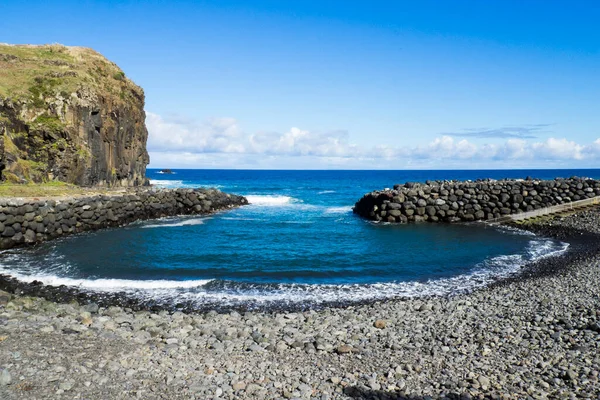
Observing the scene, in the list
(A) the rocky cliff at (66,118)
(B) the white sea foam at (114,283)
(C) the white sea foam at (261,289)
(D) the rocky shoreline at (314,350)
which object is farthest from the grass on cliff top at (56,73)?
(D) the rocky shoreline at (314,350)

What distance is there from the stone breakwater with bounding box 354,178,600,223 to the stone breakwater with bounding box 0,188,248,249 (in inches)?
620

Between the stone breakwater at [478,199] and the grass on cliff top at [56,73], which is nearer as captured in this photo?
the stone breakwater at [478,199]

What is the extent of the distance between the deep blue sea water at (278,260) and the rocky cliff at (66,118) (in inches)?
487

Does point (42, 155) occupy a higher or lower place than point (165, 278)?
higher

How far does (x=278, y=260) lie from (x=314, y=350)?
10.8 m

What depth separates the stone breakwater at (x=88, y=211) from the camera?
74.0ft

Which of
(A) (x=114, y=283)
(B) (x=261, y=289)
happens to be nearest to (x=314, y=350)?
(B) (x=261, y=289)

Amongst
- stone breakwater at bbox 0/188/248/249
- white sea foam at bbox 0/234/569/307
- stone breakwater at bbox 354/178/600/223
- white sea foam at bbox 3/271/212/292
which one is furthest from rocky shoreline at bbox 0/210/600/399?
stone breakwater at bbox 354/178/600/223

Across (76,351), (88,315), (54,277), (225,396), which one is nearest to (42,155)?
(54,277)

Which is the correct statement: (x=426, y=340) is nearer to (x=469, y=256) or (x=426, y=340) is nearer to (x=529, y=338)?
(x=529, y=338)

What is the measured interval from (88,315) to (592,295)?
13.9m

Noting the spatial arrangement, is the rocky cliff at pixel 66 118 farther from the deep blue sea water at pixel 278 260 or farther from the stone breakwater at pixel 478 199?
the stone breakwater at pixel 478 199

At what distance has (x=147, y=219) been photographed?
3341cm

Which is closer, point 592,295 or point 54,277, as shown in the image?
point 592,295
